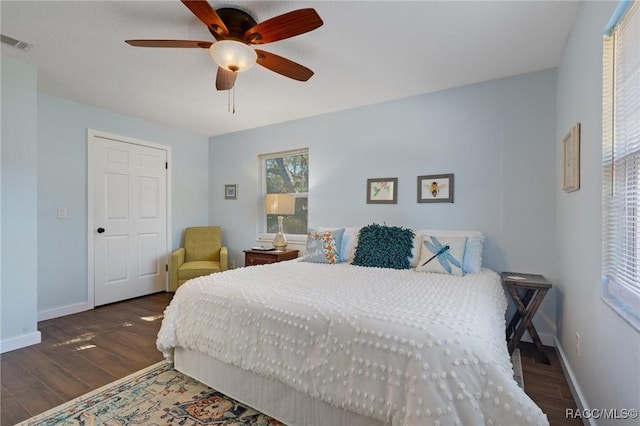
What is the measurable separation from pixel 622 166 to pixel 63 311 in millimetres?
4669

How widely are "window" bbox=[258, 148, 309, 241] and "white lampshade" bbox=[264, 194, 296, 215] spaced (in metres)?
0.25

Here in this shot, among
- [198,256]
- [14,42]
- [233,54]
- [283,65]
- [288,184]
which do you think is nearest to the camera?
[233,54]

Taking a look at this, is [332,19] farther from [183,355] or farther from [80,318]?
[80,318]

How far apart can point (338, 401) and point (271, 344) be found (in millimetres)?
439

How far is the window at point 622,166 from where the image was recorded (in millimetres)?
1126

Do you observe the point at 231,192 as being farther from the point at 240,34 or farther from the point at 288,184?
the point at 240,34

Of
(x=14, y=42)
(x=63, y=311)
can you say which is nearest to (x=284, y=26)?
(x=14, y=42)

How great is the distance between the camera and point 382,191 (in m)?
3.26

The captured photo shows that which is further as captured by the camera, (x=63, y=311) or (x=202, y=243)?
(x=202, y=243)

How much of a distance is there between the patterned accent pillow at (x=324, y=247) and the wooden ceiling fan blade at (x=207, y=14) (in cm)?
188

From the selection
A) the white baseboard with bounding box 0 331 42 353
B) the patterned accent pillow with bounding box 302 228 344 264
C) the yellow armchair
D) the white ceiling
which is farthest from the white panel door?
the patterned accent pillow with bounding box 302 228 344 264

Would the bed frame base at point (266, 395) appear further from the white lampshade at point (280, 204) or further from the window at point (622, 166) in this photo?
the white lampshade at point (280, 204)

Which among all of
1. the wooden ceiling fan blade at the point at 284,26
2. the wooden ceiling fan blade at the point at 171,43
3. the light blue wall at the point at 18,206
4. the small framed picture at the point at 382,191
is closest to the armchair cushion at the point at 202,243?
the light blue wall at the point at 18,206

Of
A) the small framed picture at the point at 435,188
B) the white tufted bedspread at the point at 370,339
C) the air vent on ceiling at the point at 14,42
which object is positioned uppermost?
the air vent on ceiling at the point at 14,42
